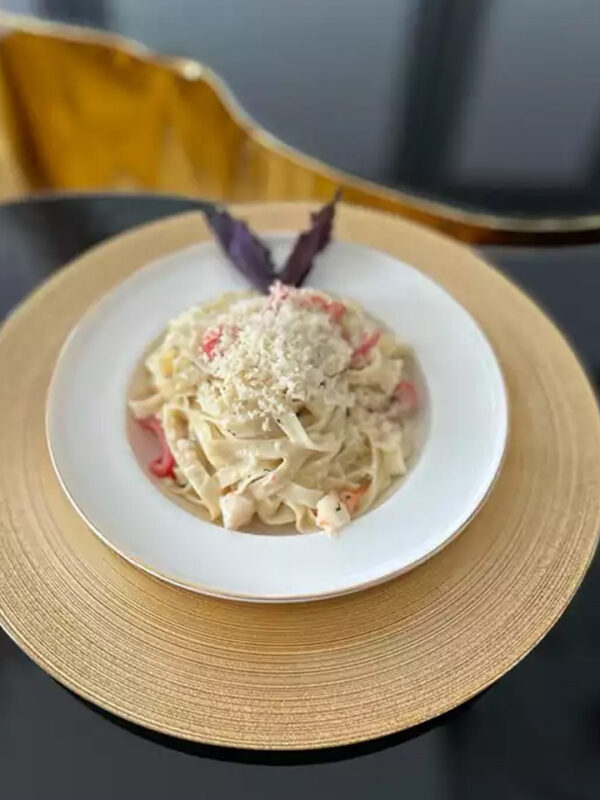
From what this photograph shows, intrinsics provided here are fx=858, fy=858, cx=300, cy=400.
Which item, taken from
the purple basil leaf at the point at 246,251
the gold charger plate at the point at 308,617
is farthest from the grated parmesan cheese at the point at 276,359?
the gold charger plate at the point at 308,617

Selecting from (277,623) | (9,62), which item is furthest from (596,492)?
(9,62)

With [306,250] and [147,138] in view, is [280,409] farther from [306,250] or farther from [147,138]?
[147,138]

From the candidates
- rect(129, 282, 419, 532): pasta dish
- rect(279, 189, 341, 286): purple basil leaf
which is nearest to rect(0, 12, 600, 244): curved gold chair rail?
rect(279, 189, 341, 286): purple basil leaf

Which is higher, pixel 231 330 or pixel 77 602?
pixel 231 330

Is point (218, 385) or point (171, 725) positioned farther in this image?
point (218, 385)

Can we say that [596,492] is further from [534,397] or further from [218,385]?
[218,385]

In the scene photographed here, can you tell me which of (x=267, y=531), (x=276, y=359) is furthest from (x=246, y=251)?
(x=267, y=531)
